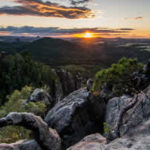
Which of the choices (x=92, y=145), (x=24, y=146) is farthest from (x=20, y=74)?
(x=92, y=145)

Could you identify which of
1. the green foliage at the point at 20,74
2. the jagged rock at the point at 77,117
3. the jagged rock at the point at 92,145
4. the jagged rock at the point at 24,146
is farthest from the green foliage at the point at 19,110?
the green foliage at the point at 20,74

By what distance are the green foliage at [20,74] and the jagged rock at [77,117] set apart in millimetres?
76933

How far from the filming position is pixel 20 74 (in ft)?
358

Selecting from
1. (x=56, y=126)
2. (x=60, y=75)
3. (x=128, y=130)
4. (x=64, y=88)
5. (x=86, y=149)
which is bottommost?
(x=64, y=88)

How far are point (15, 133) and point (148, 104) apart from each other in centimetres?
2006

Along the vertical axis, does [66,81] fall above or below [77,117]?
below

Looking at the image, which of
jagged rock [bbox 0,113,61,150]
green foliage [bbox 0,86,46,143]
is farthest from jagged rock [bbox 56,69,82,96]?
jagged rock [bbox 0,113,61,150]

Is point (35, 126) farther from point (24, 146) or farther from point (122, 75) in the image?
point (122, 75)

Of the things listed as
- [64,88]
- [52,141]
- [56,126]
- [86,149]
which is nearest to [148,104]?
[86,149]

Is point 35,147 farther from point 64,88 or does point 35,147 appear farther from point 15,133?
point 64,88

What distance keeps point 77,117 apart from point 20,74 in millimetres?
90278

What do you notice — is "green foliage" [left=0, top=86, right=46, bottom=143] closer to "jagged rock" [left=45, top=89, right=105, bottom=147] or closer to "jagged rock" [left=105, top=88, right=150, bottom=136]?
"jagged rock" [left=45, top=89, right=105, bottom=147]

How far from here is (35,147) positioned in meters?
18.1

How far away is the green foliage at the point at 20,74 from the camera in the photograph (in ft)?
338
